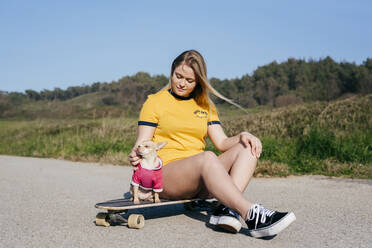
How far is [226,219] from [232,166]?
61cm

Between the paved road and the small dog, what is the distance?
11.7 inches

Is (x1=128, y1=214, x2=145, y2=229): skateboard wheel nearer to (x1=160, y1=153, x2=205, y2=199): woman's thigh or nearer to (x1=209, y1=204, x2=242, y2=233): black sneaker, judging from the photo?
(x1=160, y1=153, x2=205, y2=199): woman's thigh

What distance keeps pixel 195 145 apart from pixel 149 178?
2.12 ft

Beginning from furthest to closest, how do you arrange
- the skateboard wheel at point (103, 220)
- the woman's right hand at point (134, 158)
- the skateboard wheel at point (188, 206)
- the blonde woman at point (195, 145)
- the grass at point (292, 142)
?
the grass at point (292, 142) < the skateboard wheel at point (188, 206) < the skateboard wheel at point (103, 220) < the woman's right hand at point (134, 158) < the blonde woman at point (195, 145)

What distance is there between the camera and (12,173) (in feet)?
22.9

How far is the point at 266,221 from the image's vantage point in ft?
8.79

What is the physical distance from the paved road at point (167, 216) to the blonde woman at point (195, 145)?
0.28 m

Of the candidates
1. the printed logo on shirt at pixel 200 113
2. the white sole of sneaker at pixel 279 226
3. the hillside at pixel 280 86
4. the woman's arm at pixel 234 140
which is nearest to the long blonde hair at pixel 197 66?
the printed logo on shirt at pixel 200 113

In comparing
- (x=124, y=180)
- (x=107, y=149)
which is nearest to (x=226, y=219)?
(x=124, y=180)

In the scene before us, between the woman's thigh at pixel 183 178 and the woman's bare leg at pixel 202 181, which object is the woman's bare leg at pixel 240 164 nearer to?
the woman's bare leg at pixel 202 181

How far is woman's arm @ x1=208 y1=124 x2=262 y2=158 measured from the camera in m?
3.24

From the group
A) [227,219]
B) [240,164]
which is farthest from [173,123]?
[227,219]

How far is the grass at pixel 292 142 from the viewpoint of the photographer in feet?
20.7

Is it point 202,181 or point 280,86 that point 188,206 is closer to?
point 202,181
